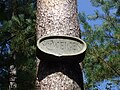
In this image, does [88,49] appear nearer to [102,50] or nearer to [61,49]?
[102,50]

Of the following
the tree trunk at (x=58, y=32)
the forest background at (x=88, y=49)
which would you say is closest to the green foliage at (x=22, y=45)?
the forest background at (x=88, y=49)

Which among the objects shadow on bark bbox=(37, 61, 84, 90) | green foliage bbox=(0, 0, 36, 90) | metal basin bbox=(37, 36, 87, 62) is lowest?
green foliage bbox=(0, 0, 36, 90)

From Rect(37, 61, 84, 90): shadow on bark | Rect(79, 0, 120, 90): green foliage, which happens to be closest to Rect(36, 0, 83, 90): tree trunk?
Rect(37, 61, 84, 90): shadow on bark

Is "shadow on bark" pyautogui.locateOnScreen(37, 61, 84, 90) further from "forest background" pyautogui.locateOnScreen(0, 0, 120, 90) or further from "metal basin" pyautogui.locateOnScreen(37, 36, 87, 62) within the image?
"forest background" pyautogui.locateOnScreen(0, 0, 120, 90)

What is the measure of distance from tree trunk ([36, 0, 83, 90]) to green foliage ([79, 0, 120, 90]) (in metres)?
4.37

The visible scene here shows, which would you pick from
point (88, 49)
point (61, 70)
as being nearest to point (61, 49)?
point (61, 70)

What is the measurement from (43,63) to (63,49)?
19 centimetres

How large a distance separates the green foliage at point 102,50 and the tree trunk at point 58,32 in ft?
14.4

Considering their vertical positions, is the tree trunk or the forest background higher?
the tree trunk

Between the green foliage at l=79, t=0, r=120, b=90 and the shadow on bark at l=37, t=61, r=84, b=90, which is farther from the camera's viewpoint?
the green foliage at l=79, t=0, r=120, b=90

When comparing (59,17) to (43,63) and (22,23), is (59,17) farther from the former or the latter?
(22,23)

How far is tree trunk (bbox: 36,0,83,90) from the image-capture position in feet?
7.89

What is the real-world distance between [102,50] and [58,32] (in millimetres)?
4768

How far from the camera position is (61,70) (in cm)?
242
